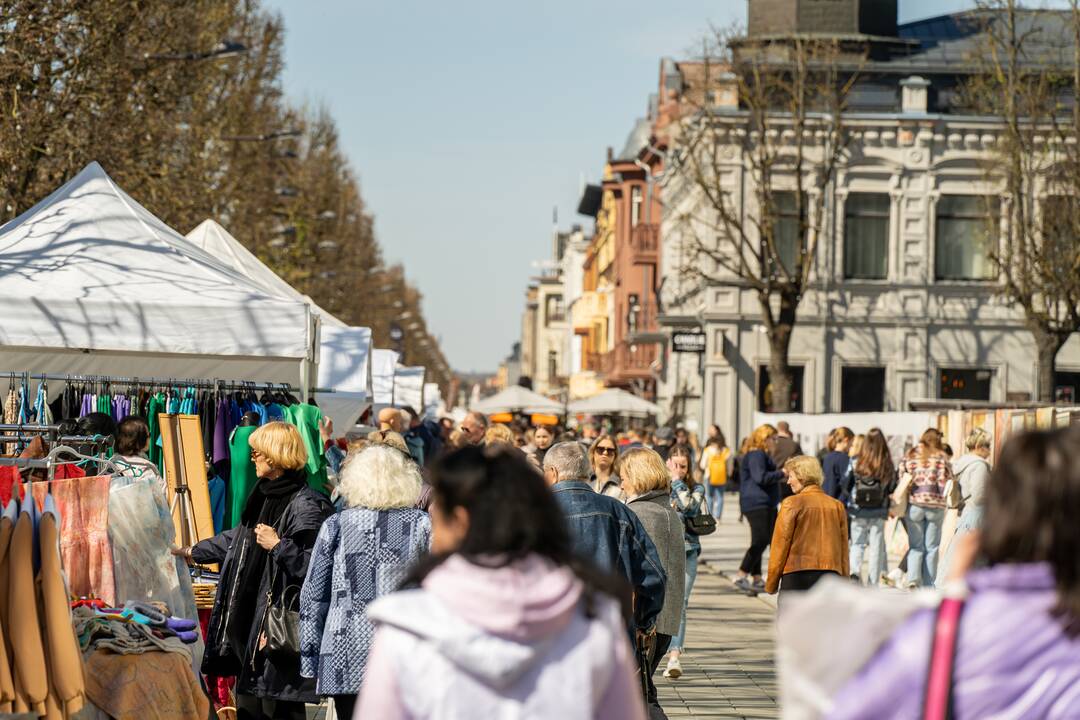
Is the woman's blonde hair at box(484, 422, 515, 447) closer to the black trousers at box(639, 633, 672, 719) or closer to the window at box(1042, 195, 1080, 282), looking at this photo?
the black trousers at box(639, 633, 672, 719)

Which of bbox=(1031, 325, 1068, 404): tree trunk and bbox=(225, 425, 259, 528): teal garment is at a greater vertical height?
bbox=(1031, 325, 1068, 404): tree trunk

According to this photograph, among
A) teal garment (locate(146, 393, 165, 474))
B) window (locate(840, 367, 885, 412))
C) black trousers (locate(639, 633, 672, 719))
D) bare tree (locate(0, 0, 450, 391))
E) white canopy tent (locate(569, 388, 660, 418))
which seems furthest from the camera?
white canopy tent (locate(569, 388, 660, 418))

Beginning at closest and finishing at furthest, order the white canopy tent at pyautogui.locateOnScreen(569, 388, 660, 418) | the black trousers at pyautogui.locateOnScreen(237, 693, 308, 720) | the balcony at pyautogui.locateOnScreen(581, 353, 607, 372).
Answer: the black trousers at pyautogui.locateOnScreen(237, 693, 308, 720) < the white canopy tent at pyautogui.locateOnScreen(569, 388, 660, 418) < the balcony at pyautogui.locateOnScreen(581, 353, 607, 372)

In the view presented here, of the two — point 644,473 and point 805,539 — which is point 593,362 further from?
point 644,473

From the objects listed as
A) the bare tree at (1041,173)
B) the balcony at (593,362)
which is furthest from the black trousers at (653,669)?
the balcony at (593,362)

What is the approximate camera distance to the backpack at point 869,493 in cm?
1800

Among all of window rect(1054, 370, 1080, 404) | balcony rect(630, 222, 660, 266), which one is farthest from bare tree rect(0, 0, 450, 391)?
window rect(1054, 370, 1080, 404)

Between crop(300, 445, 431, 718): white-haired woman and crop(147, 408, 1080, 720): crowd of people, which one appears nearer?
crop(147, 408, 1080, 720): crowd of people

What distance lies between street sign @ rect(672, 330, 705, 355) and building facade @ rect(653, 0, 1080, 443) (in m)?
1.70

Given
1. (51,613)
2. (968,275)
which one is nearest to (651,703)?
(51,613)

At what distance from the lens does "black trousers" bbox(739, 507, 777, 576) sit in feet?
61.9

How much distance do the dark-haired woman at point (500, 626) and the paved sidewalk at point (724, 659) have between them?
714 cm

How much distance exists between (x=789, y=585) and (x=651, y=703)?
8.31 feet

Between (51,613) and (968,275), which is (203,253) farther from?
(968,275)
